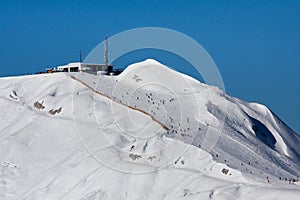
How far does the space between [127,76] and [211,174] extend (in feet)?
77.6

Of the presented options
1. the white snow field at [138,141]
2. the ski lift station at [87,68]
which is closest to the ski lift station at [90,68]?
the ski lift station at [87,68]

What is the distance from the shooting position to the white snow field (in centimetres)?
4306

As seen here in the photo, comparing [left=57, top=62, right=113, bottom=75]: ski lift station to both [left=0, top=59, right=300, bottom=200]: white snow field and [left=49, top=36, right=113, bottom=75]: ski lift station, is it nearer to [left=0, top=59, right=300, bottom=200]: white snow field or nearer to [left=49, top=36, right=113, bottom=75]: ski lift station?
[left=49, top=36, right=113, bottom=75]: ski lift station

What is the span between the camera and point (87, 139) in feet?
168

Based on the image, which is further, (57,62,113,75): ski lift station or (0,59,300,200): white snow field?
(57,62,113,75): ski lift station

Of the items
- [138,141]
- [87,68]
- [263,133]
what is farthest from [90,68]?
[138,141]

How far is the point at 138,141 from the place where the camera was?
1906 inches

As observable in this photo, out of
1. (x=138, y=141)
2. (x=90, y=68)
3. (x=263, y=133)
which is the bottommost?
(x=263, y=133)

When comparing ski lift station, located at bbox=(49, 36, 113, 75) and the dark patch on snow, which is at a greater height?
ski lift station, located at bbox=(49, 36, 113, 75)

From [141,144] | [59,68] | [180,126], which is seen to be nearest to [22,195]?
[141,144]

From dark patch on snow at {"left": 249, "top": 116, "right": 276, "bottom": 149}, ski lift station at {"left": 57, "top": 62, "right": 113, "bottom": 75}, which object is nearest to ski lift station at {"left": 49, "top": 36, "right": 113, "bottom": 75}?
ski lift station at {"left": 57, "top": 62, "right": 113, "bottom": 75}

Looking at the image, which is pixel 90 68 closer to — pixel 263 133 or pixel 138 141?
pixel 263 133

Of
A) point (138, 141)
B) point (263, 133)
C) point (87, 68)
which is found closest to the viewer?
point (138, 141)

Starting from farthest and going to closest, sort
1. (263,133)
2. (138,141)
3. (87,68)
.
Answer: (87,68) < (263,133) < (138,141)
